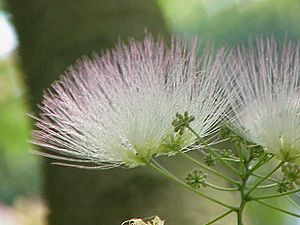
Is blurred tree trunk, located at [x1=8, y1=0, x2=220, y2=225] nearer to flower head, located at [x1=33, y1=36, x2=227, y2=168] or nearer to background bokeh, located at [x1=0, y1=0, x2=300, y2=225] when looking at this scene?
background bokeh, located at [x1=0, y1=0, x2=300, y2=225]

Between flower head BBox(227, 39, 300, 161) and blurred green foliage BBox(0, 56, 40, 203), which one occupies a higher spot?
blurred green foliage BBox(0, 56, 40, 203)

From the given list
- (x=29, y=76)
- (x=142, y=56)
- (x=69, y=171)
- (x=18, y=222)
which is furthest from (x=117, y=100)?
(x=18, y=222)

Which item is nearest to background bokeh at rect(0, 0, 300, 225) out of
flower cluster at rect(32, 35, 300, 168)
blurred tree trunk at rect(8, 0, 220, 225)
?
blurred tree trunk at rect(8, 0, 220, 225)

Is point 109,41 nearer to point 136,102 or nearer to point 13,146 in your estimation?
point 136,102

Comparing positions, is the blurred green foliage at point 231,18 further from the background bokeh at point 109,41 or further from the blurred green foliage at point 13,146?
the blurred green foliage at point 13,146

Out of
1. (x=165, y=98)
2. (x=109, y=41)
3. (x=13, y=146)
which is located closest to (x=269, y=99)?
(x=165, y=98)

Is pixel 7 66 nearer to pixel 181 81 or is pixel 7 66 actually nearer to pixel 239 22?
pixel 239 22

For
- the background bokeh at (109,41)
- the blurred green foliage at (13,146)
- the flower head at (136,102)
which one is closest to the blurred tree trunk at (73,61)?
→ the background bokeh at (109,41)

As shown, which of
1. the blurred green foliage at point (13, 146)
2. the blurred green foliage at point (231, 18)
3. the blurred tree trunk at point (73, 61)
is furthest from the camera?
the blurred green foliage at point (13, 146)
